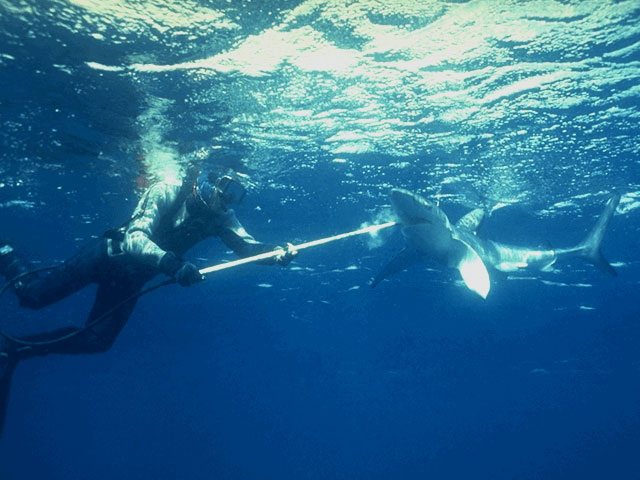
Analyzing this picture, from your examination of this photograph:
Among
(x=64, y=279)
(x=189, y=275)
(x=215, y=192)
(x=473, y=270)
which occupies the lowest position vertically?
(x=473, y=270)

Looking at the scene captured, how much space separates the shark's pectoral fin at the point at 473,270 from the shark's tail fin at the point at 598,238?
6694 mm

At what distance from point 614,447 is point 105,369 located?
429 ft

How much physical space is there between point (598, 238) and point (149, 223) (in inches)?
577

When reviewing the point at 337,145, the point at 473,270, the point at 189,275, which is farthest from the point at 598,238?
the point at 189,275

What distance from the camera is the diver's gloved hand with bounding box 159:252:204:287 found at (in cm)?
548

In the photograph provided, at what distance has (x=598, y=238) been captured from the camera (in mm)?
14352

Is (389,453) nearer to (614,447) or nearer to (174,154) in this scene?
(614,447)

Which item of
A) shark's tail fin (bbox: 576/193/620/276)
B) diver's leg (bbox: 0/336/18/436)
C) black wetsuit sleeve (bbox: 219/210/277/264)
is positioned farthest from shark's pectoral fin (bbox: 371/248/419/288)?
diver's leg (bbox: 0/336/18/436)

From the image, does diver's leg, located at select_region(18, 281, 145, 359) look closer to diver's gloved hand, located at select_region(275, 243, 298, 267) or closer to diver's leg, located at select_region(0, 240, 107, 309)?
diver's leg, located at select_region(0, 240, 107, 309)

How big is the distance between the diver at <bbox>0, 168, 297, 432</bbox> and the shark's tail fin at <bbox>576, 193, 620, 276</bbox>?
1248cm

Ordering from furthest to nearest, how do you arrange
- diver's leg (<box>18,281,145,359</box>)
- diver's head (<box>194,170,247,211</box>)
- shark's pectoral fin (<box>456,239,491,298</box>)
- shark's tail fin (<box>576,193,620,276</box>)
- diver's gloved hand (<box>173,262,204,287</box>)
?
1. shark's tail fin (<box>576,193,620,276</box>)
2. shark's pectoral fin (<box>456,239,491,298</box>)
3. diver's leg (<box>18,281,145,359</box>)
4. diver's head (<box>194,170,247,211</box>)
5. diver's gloved hand (<box>173,262,204,287</box>)

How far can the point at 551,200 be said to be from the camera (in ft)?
49.3

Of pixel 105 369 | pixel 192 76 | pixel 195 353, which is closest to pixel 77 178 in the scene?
pixel 192 76

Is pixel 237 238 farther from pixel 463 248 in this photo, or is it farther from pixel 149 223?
pixel 463 248
